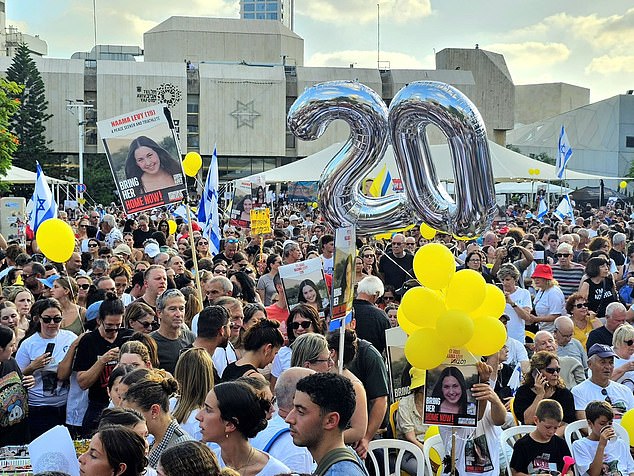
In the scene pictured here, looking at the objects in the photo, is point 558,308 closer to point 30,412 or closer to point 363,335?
point 363,335

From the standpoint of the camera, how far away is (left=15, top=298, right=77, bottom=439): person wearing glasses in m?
6.32

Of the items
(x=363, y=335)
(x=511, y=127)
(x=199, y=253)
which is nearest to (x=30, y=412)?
(x=363, y=335)

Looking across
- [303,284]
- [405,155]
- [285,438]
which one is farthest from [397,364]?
[285,438]

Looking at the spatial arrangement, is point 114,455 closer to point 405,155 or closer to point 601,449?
point 405,155

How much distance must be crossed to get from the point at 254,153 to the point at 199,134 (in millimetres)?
4106

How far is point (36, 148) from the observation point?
186 feet

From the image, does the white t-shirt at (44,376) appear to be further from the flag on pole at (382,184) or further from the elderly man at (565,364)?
the flag on pole at (382,184)

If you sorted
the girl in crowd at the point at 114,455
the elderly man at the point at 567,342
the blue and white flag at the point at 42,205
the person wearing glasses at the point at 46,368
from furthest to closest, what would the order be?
the blue and white flag at the point at 42,205 → the elderly man at the point at 567,342 → the person wearing glasses at the point at 46,368 → the girl in crowd at the point at 114,455

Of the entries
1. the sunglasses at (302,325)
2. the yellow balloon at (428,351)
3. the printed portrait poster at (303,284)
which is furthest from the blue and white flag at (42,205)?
the yellow balloon at (428,351)

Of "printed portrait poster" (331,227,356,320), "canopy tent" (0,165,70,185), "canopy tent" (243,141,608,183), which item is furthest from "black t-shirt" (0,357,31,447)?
"canopy tent" (0,165,70,185)

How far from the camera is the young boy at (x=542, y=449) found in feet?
18.8

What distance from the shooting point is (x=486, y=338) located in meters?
5.20

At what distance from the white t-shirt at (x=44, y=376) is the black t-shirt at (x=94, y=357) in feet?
0.70

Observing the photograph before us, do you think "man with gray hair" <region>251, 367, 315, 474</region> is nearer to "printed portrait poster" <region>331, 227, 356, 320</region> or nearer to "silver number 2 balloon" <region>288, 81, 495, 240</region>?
"printed portrait poster" <region>331, 227, 356, 320</region>
